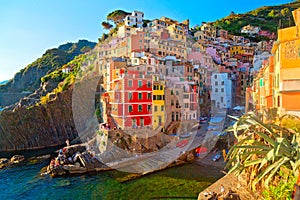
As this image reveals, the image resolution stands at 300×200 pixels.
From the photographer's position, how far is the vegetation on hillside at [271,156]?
22.0ft

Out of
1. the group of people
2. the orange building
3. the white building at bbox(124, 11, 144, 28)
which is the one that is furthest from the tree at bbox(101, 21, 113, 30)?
the orange building

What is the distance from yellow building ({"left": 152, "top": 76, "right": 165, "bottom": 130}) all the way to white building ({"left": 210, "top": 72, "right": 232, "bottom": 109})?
14056 mm

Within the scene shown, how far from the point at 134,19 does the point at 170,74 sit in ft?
97.8

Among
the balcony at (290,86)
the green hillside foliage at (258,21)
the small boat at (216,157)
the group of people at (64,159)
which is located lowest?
the group of people at (64,159)

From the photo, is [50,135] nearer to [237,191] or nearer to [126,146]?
[126,146]

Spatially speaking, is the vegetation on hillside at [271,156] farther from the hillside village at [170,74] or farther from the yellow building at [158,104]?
the yellow building at [158,104]

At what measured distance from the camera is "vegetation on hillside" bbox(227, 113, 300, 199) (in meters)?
6.70

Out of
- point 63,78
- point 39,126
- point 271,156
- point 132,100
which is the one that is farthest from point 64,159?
point 63,78

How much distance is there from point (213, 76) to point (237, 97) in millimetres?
5967

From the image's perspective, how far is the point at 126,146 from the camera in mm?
22125

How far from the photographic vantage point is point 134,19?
5578cm

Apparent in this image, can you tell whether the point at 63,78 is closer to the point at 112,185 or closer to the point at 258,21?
the point at 112,185

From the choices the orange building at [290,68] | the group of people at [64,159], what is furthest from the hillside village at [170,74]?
the group of people at [64,159]

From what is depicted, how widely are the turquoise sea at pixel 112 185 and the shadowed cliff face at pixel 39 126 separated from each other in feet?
44.9
